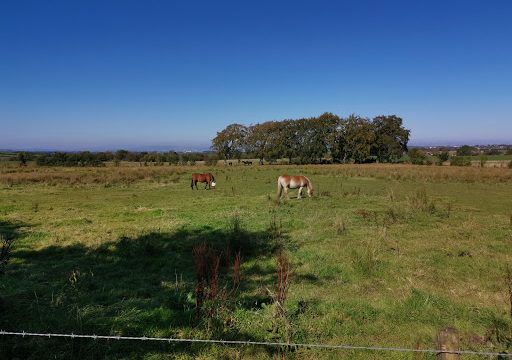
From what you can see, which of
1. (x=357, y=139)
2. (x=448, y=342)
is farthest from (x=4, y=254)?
(x=357, y=139)

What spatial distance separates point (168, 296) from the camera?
6.36 metres

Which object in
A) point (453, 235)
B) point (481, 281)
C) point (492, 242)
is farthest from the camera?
point (453, 235)

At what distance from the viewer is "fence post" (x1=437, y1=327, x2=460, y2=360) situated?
9.93 feet

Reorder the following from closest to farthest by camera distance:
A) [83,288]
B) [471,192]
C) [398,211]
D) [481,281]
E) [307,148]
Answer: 1. [83,288]
2. [481,281]
3. [398,211]
4. [471,192]
5. [307,148]

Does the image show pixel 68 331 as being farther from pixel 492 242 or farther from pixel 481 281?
pixel 492 242

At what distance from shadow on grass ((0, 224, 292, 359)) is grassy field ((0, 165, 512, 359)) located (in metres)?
0.02

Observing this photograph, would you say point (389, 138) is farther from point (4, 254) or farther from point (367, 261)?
point (4, 254)

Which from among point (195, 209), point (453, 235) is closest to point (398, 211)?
point (453, 235)

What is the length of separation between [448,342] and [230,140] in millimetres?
80419

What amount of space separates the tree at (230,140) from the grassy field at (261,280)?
67.2m

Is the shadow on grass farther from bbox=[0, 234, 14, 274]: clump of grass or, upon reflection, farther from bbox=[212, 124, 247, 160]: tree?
bbox=[212, 124, 247, 160]: tree

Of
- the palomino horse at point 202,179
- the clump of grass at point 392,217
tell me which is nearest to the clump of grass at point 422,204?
the clump of grass at point 392,217

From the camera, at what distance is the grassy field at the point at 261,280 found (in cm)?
503

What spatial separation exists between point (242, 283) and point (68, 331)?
10.6 ft
